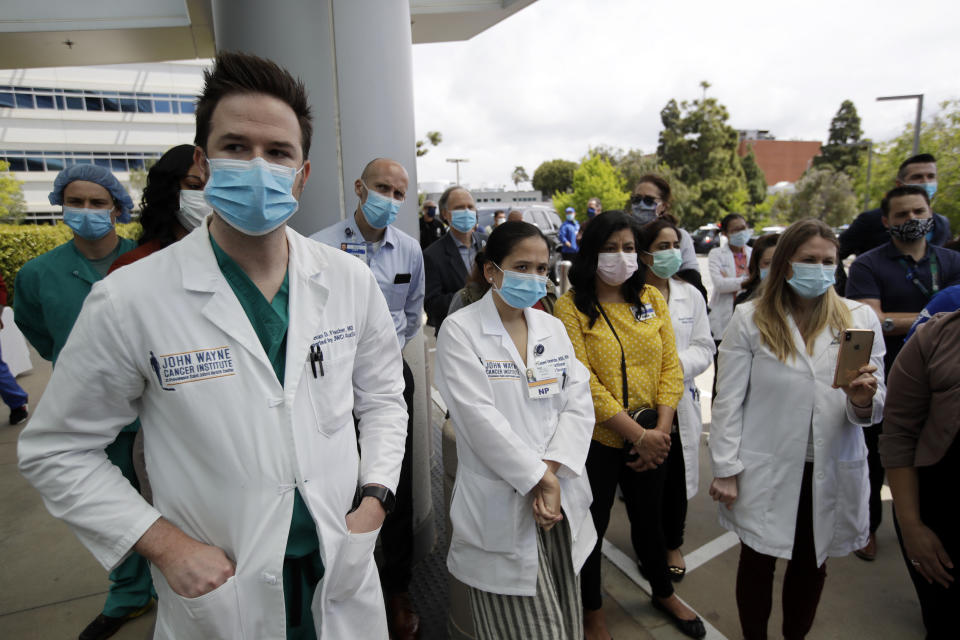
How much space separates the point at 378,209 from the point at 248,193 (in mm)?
1629

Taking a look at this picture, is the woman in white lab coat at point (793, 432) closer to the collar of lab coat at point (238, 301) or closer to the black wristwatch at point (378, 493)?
the black wristwatch at point (378, 493)

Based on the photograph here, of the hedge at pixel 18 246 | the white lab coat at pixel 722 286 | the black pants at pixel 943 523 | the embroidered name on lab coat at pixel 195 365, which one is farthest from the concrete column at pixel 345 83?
the hedge at pixel 18 246

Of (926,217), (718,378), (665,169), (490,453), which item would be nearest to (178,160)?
(490,453)

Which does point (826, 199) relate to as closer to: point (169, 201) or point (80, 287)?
point (169, 201)

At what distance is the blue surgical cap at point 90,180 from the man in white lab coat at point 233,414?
2.13 metres

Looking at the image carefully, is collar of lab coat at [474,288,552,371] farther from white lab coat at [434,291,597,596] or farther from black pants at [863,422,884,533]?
black pants at [863,422,884,533]

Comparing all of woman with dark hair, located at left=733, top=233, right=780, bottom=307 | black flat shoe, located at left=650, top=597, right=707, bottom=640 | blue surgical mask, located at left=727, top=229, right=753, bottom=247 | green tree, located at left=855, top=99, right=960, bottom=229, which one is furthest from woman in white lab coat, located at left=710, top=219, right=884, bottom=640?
green tree, located at left=855, top=99, right=960, bottom=229

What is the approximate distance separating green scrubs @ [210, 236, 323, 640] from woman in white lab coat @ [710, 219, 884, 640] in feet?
6.60

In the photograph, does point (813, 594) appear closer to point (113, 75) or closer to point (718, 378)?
point (718, 378)

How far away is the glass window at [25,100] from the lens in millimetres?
36906

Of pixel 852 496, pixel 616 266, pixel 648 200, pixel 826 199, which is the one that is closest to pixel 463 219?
pixel 648 200

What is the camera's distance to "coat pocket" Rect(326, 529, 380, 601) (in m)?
1.41

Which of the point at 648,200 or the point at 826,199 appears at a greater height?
the point at 826,199

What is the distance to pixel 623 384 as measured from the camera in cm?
279
